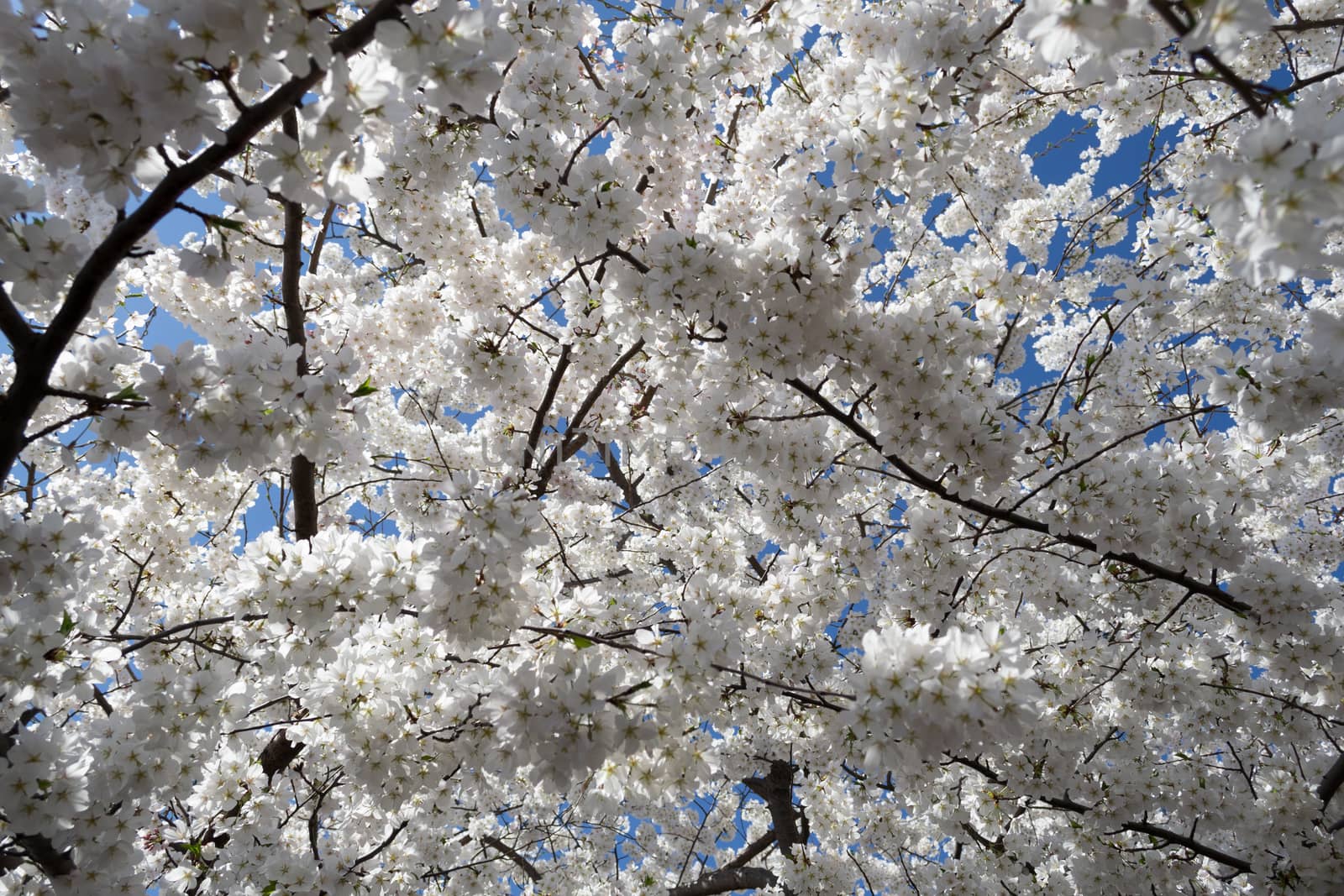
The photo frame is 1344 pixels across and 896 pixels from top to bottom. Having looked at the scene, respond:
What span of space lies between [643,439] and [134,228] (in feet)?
12.4

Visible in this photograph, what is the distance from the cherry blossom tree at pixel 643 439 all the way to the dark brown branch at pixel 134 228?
0.01 metres

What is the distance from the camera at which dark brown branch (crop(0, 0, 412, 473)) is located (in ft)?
6.24

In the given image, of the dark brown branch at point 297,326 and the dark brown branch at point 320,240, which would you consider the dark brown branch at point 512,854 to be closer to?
the dark brown branch at point 297,326

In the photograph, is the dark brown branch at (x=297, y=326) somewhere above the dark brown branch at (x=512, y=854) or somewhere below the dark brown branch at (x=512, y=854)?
above

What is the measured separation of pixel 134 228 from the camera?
2049mm

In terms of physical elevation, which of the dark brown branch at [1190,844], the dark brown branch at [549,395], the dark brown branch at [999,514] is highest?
the dark brown branch at [549,395]

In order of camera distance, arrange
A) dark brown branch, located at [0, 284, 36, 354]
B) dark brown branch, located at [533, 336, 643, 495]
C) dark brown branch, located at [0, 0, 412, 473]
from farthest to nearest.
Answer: dark brown branch, located at [533, 336, 643, 495] → dark brown branch, located at [0, 284, 36, 354] → dark brown branch, located at [0, 0, 412, 473]

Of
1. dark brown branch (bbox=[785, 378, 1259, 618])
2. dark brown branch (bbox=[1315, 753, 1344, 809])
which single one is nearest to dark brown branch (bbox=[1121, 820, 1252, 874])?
dark brown branch (bbox=[1315, 753, 1344, 809])

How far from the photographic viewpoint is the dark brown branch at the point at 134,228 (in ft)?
6.24

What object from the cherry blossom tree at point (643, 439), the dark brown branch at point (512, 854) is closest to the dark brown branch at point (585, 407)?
the cherry blossom tree at point (643, 439)

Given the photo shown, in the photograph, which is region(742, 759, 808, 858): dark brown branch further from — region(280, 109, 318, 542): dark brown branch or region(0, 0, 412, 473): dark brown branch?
region(0, 0, 412, 473): dark brown branch

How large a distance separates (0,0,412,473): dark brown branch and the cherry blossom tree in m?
0.01

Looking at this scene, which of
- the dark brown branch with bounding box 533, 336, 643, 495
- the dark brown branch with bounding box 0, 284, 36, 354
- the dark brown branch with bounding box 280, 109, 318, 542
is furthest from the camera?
the dark brown branch with bounding box 533, 336, 643, 495

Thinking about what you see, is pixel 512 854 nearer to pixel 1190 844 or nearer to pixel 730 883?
pixel 730 883
